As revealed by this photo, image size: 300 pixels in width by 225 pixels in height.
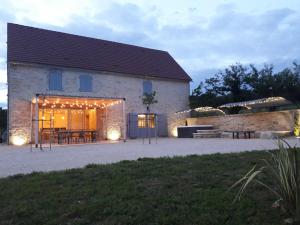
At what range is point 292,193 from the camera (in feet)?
7.70

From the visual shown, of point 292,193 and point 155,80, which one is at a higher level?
point 155,80

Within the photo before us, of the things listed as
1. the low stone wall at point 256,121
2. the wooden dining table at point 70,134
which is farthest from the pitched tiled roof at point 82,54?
the low stone wall at point 256,121

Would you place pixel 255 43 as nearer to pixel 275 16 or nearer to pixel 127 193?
pixel 275 16

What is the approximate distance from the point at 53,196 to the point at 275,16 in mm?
21247

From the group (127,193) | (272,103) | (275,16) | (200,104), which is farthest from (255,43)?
(127,193)

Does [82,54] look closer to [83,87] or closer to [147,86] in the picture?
[83,87]

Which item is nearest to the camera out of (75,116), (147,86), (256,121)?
(256,121)

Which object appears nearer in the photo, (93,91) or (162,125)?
(93,91)

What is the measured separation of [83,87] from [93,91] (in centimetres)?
69

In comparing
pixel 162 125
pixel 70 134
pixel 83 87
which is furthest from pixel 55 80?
pixel 162 125

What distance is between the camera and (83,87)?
662 inches

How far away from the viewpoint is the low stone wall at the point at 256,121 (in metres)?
13.6

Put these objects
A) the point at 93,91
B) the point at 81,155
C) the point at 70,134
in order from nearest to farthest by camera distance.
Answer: the point at 81,155 < the point at 70,134 < the point at 93,91

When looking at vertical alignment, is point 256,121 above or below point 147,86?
below
